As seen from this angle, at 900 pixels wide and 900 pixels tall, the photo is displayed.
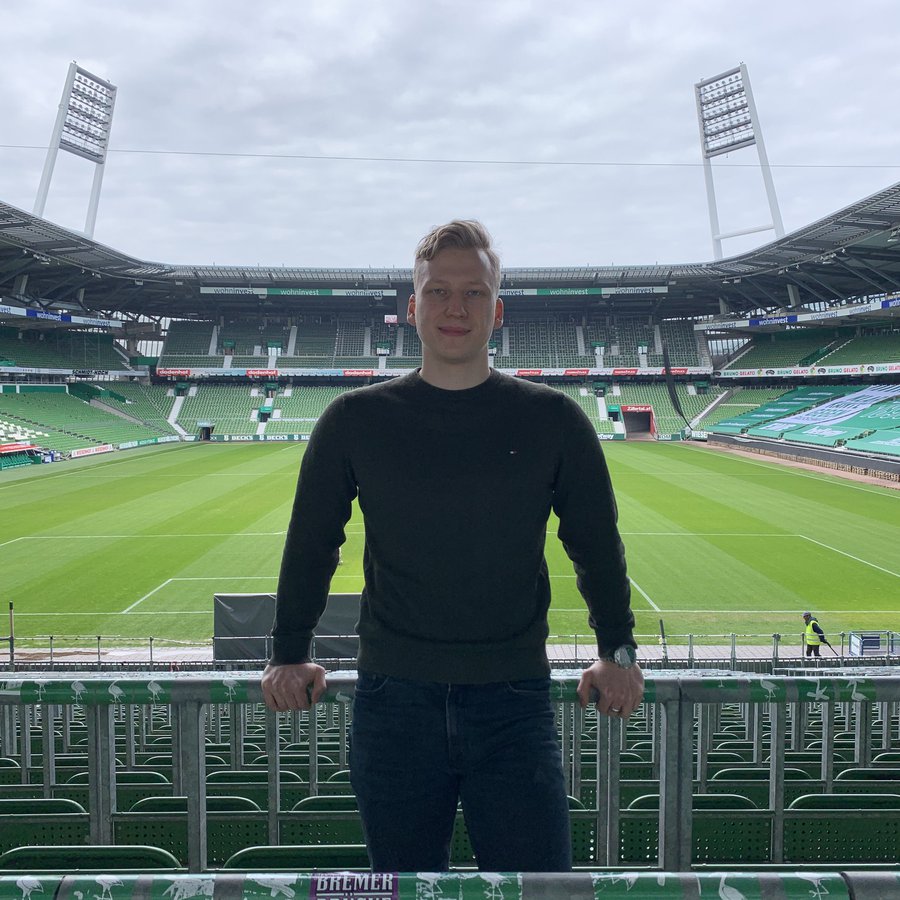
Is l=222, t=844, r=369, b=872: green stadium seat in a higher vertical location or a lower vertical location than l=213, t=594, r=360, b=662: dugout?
lower

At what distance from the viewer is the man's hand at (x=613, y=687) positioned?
231cm

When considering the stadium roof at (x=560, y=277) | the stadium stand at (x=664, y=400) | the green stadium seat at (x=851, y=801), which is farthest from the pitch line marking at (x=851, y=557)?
the stadium stand at (x=664, y=400)

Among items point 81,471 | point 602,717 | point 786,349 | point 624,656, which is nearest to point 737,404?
point 786,349

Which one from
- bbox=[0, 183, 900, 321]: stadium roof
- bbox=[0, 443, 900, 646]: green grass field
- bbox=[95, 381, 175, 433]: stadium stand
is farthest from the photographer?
bbox=[95, 381, 175, 433]: stadium stand

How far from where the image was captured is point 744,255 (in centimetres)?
5562

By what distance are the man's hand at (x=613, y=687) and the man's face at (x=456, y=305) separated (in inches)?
42.9

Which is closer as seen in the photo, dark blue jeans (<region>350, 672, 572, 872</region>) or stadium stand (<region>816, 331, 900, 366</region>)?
dark blue jeans (<region>350, 672, 572, 872</region>)

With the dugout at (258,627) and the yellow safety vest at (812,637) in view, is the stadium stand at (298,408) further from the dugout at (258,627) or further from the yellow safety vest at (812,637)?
the yellow safety vest at (812,637)

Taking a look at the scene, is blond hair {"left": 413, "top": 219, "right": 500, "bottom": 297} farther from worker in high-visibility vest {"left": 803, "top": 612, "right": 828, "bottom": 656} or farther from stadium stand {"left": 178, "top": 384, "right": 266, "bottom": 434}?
stadium stand {"left": 178, "top": 384, "right": 266, "bottom": 434}

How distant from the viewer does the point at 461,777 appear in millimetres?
2184

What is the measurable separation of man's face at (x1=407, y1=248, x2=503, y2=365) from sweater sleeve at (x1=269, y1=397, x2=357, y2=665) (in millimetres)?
375

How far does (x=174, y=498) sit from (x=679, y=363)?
186ft

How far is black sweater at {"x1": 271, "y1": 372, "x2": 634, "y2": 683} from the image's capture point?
2.20 meters

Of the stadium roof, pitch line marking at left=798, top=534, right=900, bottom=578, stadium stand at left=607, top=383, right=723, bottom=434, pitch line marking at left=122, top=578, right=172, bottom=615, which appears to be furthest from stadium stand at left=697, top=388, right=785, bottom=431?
pitch line marking at left=122, top=578, right=172, bottom=615
